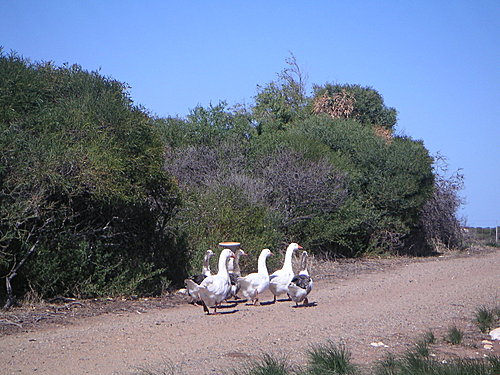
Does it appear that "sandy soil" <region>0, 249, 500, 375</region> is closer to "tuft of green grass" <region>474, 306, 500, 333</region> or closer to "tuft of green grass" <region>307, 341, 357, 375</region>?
"tuft of green grass" <region>474, 306, 500, 333</region>

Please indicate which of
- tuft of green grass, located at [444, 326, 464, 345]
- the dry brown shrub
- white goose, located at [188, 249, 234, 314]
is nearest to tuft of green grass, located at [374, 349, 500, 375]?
tuft of green grass, located at [444, 326, 464, 345]

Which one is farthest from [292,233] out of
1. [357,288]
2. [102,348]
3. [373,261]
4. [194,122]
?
[102,348]

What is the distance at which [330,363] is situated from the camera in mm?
8000

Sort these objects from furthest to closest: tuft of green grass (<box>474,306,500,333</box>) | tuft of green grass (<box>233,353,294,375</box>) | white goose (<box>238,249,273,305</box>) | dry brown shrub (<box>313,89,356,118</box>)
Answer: dry brown shrub (<box>313,89,356,118</box>), white goose (<box>238,249,273,305</box>), tuft of green grass (<box>474,306,500,333</box>), tuft of green grass (<box>233,353,294,375</box>)

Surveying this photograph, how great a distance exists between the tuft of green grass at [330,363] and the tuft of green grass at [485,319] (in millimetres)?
4179

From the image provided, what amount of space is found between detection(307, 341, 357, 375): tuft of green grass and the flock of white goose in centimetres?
443

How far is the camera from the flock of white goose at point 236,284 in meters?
12.6

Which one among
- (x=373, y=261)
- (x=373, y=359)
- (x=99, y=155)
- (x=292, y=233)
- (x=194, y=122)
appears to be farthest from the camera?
(x=194, y=122)

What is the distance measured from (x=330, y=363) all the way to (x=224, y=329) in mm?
3325

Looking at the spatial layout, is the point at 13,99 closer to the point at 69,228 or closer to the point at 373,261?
the point at 69,228

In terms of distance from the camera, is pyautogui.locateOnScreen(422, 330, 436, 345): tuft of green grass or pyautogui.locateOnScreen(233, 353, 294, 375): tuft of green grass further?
pyautogui.locateOnScreen(422, 330, 436, 345): tuft of green grass

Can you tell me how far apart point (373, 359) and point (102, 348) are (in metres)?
3.80

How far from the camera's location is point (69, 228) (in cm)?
1388

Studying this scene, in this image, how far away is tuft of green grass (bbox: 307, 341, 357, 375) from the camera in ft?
25.3
